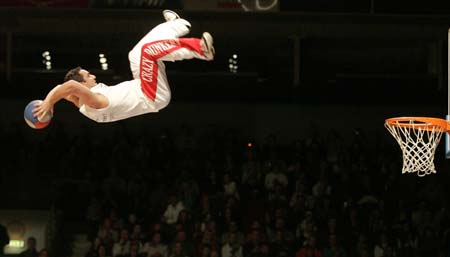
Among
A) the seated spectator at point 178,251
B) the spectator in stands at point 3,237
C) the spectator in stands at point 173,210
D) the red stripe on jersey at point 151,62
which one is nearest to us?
the red stripe on jersey at point 151,62

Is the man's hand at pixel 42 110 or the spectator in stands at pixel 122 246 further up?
the man's hand at pixel 42 110

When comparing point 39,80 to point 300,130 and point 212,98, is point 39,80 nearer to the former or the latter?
point 212,98

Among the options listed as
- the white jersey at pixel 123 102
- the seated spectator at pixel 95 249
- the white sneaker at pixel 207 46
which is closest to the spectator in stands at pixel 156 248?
the seated spectator at pixel 95 249

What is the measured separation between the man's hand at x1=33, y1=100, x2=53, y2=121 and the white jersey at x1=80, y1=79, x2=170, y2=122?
0.89 metres

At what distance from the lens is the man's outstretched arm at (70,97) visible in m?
10.3

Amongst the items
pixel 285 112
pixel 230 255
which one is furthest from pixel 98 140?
pixel 230 255

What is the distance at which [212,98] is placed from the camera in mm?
25953

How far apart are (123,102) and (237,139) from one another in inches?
488

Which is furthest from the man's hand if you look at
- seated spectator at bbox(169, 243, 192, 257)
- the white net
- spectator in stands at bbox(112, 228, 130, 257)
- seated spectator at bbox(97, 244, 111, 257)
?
spectator in stands at bbox(112, 228, 130, 257)

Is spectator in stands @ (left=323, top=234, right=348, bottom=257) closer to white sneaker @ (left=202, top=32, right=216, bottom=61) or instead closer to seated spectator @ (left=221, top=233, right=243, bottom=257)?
seated spectator @ (left=221, top=233, right=243, bottom=257)

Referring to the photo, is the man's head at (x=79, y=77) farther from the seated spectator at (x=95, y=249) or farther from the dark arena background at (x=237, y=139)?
the seated spectator at (x=95, y=249)

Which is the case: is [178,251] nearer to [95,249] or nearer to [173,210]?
[173,210]

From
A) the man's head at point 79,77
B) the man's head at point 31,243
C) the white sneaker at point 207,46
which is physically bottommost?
the man's head at point 31,243

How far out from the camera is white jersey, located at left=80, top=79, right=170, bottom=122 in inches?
442
